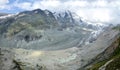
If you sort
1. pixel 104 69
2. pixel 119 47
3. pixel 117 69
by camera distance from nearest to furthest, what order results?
pixel 117 69 < pixel 104 69 < pixel 119 47

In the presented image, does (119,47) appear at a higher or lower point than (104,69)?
lower

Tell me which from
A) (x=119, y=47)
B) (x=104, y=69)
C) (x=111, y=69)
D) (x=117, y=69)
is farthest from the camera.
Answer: (x=119, y=47)

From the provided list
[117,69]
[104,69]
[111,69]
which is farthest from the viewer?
[104,69]

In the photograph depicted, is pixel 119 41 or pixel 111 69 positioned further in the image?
pixel 119 41

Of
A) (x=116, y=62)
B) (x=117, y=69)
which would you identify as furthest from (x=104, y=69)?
(x=117, y=69)

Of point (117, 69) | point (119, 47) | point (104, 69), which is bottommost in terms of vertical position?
point (119, 47)

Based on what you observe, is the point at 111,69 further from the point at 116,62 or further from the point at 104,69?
the point at 104,69

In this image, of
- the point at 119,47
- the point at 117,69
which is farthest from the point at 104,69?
the point at 119,47

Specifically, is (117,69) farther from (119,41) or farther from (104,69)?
(119,41)

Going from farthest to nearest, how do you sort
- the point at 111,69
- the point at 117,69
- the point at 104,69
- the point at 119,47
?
the point at 119,47
the point at 104,69
the point at 111,69
the point at 117,69
